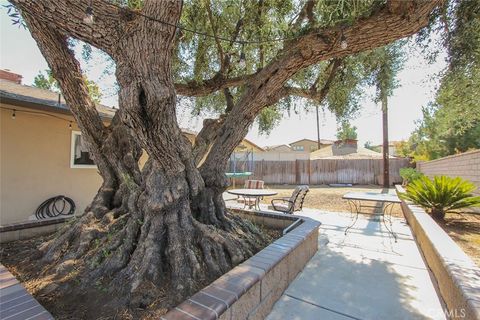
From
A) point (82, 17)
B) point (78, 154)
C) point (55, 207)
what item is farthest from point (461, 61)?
point (55, 207)

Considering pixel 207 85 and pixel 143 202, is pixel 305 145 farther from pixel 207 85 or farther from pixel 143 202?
pixel 143 202

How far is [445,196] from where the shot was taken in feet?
18.4

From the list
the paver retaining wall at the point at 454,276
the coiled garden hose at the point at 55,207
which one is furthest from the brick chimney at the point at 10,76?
the paver retaining wall at the point at 454,276

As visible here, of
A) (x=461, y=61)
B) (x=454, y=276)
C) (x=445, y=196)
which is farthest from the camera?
(x=445, y=196)

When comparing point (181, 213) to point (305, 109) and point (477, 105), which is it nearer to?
point (305, 109)

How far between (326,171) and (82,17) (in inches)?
762

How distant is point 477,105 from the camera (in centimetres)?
449

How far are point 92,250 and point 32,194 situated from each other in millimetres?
3940

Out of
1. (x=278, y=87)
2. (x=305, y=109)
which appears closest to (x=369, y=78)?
(x=305, y=109)

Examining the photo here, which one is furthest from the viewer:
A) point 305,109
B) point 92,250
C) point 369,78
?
point 305,109

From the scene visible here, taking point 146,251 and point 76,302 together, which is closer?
point 76,302

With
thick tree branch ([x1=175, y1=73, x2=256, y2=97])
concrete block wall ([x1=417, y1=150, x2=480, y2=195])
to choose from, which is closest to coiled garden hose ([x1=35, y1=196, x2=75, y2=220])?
thick tree branch ([x1=175, y1=73, x2=256, y2=97])

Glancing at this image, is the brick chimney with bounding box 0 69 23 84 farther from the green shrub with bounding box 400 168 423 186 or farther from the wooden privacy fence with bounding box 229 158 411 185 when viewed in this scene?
the green shrub with bounding box 400 168 423 186

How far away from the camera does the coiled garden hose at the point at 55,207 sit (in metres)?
5.71
